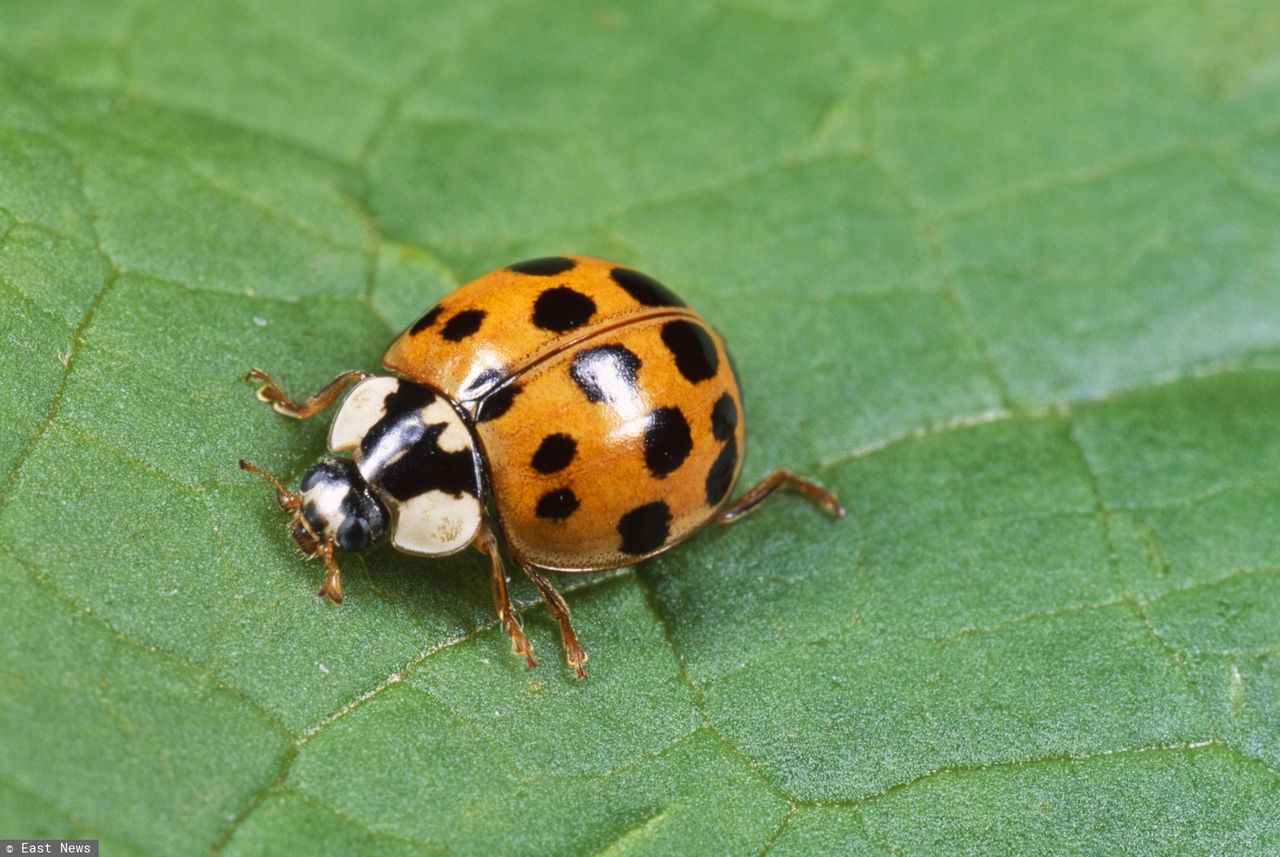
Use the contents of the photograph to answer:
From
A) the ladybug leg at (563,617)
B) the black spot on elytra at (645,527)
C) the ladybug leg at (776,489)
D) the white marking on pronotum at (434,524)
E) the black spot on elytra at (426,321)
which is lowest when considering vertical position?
the ladybug leg at (776,489)

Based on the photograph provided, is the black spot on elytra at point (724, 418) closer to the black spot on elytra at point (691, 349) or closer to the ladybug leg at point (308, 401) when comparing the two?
the black spot on elytra at point (691, 349)

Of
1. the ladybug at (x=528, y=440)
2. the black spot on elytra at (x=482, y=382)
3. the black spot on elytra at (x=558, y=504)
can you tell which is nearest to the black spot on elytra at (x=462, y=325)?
the ladybug at (x=528, y=440)

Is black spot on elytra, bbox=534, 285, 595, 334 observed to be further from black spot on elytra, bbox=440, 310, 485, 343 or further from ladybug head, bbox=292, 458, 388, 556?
ladybug head, bbox=292, 458, 388, 556

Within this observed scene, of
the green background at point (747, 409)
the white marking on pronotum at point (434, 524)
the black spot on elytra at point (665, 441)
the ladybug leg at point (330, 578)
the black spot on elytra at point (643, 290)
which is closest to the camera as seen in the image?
the green background at point (747, 409)

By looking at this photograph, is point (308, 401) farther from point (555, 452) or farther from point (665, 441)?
point (665, 441)

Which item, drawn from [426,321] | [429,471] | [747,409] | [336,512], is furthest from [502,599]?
[747,409]
